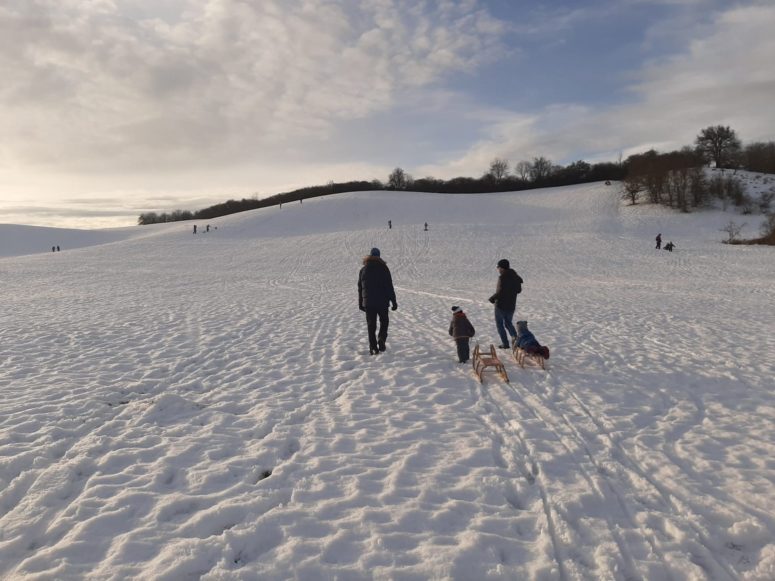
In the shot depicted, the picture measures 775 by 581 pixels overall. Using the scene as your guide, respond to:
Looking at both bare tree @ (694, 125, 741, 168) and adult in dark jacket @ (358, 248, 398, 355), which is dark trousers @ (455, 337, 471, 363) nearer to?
adult in dark jacket @ (358, 248, 398, 355)

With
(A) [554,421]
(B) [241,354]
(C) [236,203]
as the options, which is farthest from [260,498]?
(C) [236,203]

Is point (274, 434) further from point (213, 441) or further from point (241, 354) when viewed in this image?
point (241, 354)

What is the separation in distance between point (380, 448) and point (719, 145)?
A: 90053 millimetres

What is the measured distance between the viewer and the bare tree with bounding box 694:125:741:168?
72.4m

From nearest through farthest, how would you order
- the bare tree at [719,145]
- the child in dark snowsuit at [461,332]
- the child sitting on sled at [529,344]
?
the child sitting on sled at [529,344]
the child in dark snowsuit at [461,332]
the bare tree at [719,145]

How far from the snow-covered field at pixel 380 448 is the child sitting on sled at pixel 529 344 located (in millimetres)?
348

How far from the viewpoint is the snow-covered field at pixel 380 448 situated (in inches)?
143

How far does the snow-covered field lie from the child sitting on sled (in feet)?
1.14

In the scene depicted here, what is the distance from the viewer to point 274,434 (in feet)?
18.9

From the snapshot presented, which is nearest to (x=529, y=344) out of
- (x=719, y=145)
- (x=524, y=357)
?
(x=524, y=357)

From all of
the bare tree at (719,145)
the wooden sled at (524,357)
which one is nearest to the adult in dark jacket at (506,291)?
the wooden sled at (524,357)

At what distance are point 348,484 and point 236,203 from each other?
118 metres

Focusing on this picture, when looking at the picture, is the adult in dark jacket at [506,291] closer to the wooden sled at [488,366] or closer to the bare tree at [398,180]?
the wooden sled at [488,366]

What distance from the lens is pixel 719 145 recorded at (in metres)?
72.8
